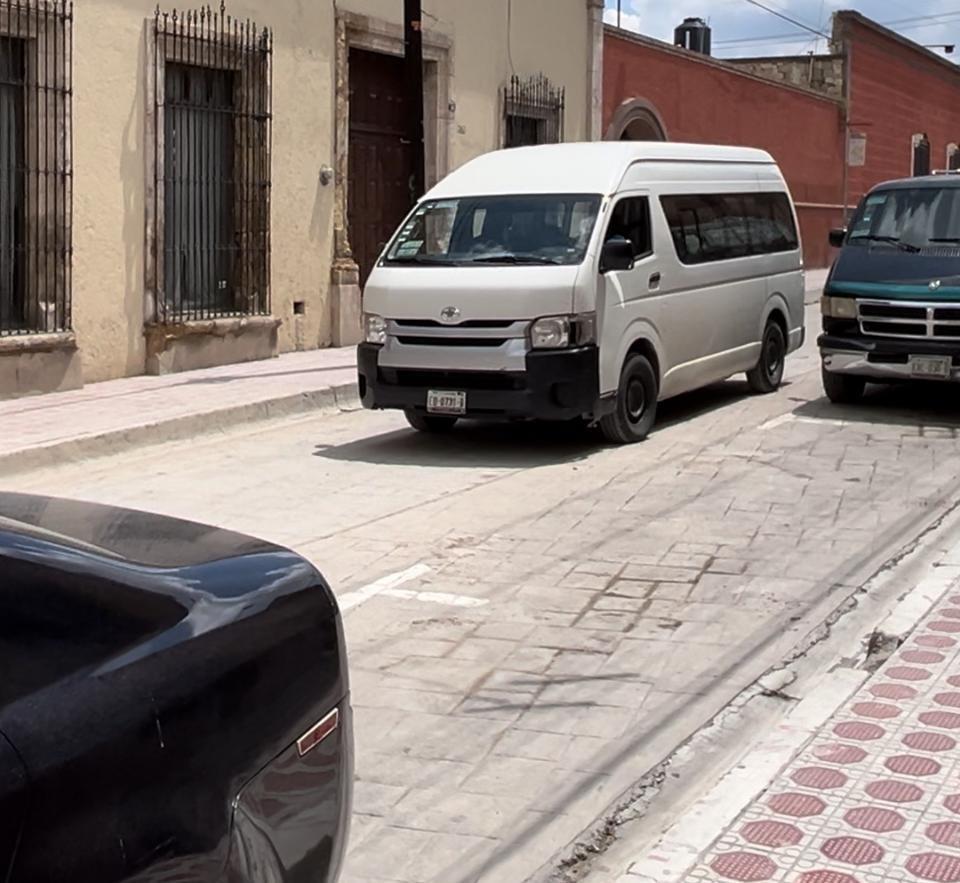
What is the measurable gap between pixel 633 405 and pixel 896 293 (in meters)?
2.58

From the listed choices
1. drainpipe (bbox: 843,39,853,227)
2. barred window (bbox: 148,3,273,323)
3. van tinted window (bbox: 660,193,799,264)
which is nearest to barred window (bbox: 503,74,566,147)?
barred window (bbox: 148,3,273,323)

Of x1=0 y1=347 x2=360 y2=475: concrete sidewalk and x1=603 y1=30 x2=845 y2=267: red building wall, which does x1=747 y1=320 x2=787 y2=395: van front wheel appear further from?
x1=603 y1=30 x2=845 y2=267: red building wall

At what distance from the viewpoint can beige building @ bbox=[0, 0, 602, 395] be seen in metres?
12.5

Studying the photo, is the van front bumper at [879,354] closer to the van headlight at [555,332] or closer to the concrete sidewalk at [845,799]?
the van headlight at [555,332]

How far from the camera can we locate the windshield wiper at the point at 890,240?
1233cm

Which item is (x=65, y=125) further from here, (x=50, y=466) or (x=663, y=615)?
(x=663, y=615)

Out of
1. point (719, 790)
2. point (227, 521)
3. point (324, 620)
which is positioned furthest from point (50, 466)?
point (324, 620)

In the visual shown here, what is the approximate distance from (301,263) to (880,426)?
22.7 feet

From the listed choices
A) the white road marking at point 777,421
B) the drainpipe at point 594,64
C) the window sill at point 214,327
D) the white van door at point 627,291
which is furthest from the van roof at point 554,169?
the drainpipe at point 594,64

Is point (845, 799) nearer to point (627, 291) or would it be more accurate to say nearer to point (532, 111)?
point (627, 291)

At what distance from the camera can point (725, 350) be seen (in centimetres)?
1257

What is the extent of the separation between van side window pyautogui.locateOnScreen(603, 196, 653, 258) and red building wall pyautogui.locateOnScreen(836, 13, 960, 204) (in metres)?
26.3

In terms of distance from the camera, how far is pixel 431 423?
11.4 metres

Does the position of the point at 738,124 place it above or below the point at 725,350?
above
